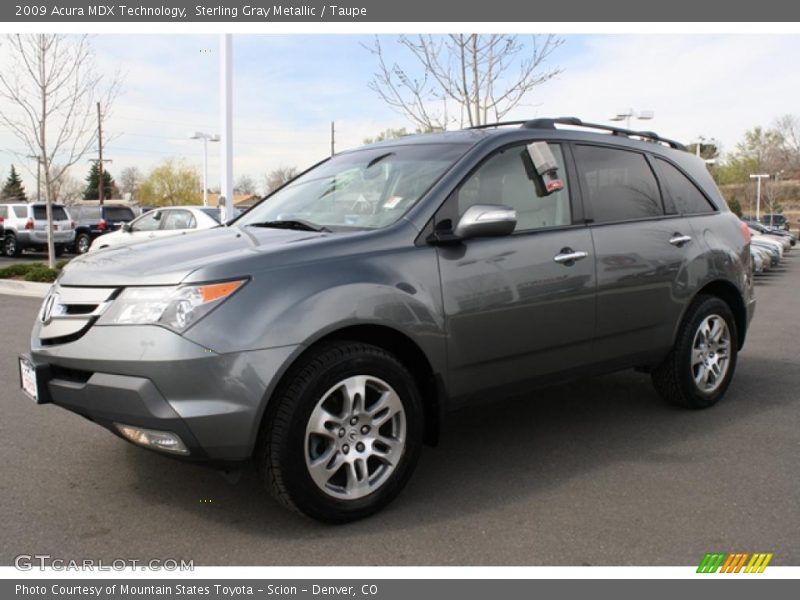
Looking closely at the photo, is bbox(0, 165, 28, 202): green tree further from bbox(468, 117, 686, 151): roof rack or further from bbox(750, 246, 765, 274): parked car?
bbox(468, 117, 686, 151): roof rack

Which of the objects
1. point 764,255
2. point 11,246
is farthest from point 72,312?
point 11,246

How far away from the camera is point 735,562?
2924mm

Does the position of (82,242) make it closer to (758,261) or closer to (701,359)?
(758,261)

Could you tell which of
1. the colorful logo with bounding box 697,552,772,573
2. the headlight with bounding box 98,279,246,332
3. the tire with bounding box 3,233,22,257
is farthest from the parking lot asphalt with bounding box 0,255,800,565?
the tire with bounding box 3,233,22,257

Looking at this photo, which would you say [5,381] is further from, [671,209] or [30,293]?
[30,293]

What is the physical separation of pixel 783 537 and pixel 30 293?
12650 millimetres

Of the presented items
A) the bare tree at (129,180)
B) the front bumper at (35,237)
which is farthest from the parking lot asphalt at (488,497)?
the bare tree at (129,180)

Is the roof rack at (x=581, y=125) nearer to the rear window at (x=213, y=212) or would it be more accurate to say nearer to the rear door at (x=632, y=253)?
the rear door at (x=632, y=253)

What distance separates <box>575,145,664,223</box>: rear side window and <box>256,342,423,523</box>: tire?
1796 mm

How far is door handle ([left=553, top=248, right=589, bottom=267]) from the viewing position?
3998mm

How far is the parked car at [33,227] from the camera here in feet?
74.4

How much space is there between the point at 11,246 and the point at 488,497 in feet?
79.0

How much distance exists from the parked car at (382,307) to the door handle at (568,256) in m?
0.01
